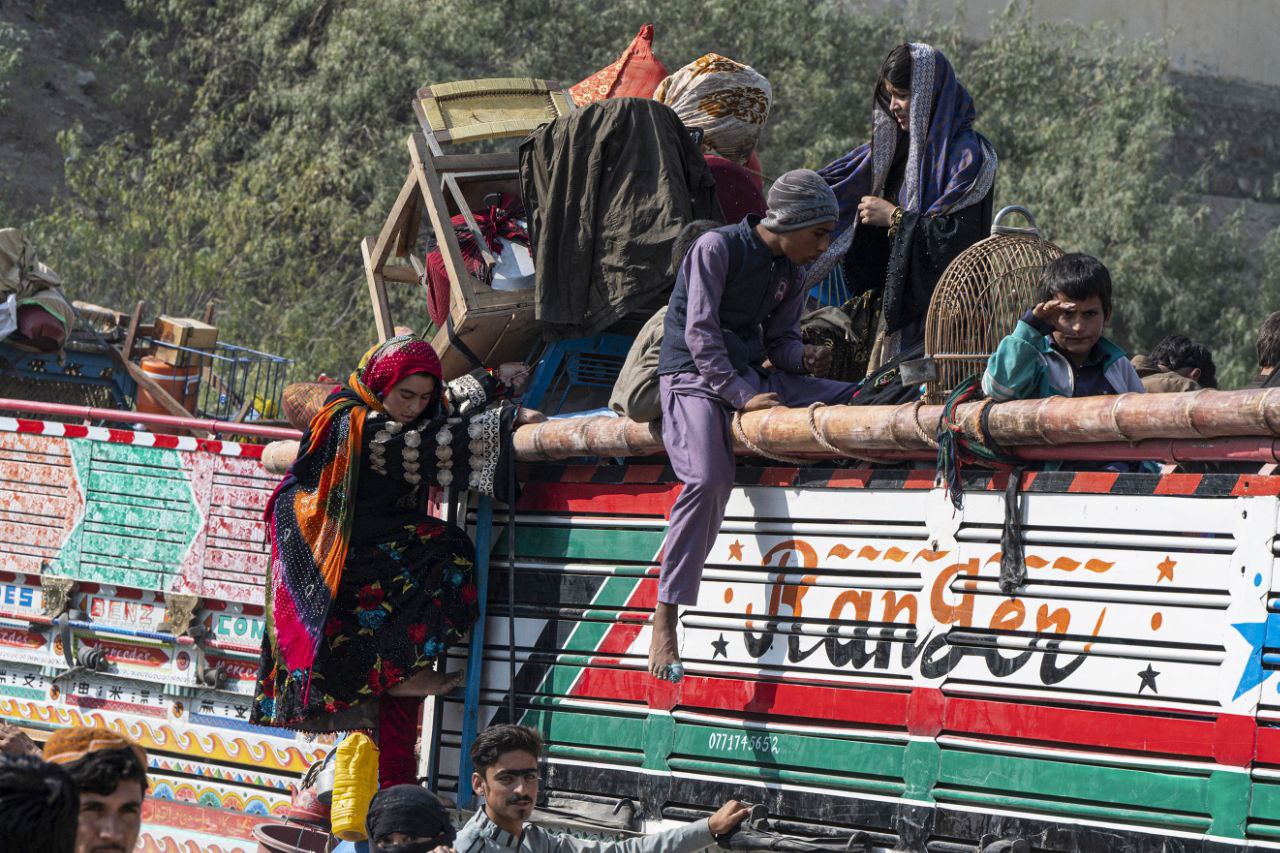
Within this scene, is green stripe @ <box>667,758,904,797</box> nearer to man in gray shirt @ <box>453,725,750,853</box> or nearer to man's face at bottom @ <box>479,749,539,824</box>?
man in gray shirt @ <box>453,725,750,853</box>

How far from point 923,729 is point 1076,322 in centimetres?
122

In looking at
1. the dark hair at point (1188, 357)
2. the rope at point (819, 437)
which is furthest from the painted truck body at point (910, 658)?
the dark hair at point (1188, 357)

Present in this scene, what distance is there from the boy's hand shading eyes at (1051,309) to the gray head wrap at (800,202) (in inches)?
37.6

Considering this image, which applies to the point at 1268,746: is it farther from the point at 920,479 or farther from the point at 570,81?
the point at 570,81

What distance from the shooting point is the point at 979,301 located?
5379 millimetres

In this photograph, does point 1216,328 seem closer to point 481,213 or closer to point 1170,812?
point 481,213

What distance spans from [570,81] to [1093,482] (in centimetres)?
1852

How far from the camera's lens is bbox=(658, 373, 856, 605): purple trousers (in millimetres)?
5312

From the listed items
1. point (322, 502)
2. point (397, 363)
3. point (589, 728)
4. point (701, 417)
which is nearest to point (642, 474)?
point (701, 417)

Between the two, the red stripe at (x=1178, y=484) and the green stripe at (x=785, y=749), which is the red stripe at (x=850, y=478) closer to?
the green stripe at (x=785, y=749)

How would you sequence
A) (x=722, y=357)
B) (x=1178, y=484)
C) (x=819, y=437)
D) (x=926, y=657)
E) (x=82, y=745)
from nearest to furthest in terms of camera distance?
1. (x=82, y=745)
2. (x=1178, y=484)
3. (x=926, y=657)
4. (x=819, y=437)
5. (x=722, y=357)

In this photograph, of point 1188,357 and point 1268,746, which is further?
point 1188,357

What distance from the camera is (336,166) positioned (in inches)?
901

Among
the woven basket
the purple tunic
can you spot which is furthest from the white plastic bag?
the purple tunic
